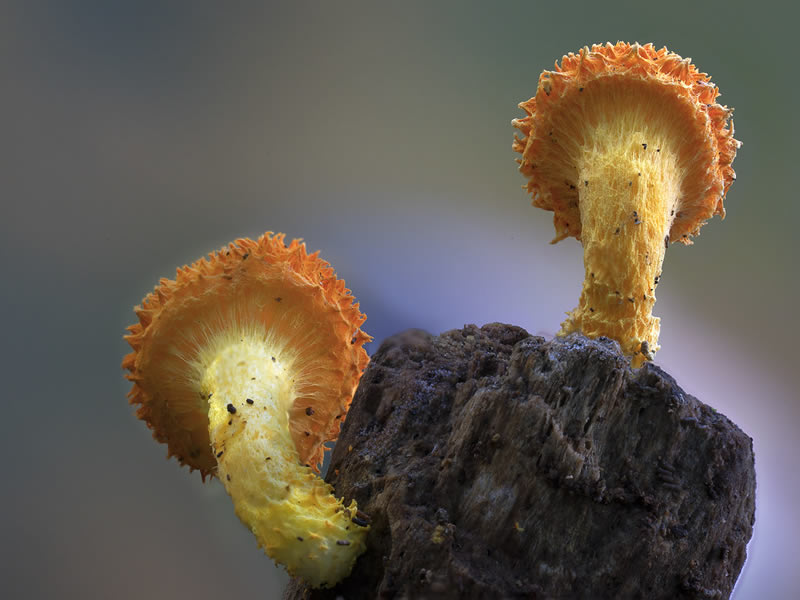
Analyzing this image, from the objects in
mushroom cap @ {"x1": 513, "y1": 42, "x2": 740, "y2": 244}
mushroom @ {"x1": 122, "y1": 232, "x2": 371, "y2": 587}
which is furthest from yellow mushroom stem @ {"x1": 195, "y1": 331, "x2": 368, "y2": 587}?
mushroom cap @ {"x1": 513, "y1": 42, "x2": 740, "y2": 244}

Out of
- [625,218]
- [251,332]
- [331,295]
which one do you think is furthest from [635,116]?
[251,332]

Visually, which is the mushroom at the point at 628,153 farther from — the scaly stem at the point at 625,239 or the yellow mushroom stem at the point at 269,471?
the yellow mushroom stem at the point at 269,471

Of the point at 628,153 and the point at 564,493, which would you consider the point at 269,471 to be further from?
the point at 628,153

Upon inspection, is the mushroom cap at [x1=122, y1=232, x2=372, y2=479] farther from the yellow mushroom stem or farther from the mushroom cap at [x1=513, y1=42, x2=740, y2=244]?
the mushroom cap at [x1=513, y1=42, x2=740, y2=244]

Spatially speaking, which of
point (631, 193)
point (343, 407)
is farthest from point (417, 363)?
point (631, 193)

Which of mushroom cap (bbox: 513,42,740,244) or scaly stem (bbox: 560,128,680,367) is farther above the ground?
mushroom cap (bbox: 513,42,740,244)

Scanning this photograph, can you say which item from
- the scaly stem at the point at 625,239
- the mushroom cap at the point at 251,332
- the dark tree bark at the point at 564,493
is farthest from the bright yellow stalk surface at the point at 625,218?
the mushroom cap at the point at 251,332
